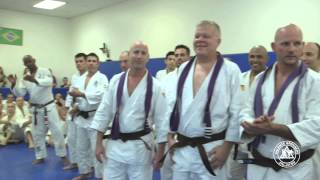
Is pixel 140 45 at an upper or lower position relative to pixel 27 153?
upper

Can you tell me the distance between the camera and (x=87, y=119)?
4.74 metres

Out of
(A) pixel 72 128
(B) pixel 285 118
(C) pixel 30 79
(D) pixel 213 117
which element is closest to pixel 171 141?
(D) pixel 213 117

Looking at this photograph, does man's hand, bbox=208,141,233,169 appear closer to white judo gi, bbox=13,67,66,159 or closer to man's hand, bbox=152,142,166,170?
man's hand, bbox=152,142,166,170

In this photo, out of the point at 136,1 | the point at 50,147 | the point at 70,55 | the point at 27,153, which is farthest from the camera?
the point at 70,55

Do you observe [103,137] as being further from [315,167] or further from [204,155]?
[315,167]

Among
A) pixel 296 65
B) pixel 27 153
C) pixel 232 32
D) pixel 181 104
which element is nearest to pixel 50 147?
pixel 27 153

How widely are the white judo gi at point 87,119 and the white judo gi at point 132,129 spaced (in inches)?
68.8

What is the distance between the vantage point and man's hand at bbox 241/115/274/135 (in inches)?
76.3

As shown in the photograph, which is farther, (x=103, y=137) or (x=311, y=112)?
(x=103, y=137)

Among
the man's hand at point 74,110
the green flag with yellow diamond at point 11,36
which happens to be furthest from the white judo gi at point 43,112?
the green flag with yellow diamond at point 11,36

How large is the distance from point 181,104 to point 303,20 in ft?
14.0

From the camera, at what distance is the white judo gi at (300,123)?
6.43 ft

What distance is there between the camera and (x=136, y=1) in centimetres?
953

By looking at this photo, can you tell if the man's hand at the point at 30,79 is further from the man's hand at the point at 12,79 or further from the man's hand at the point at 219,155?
the man's hand at the point at 12,79
